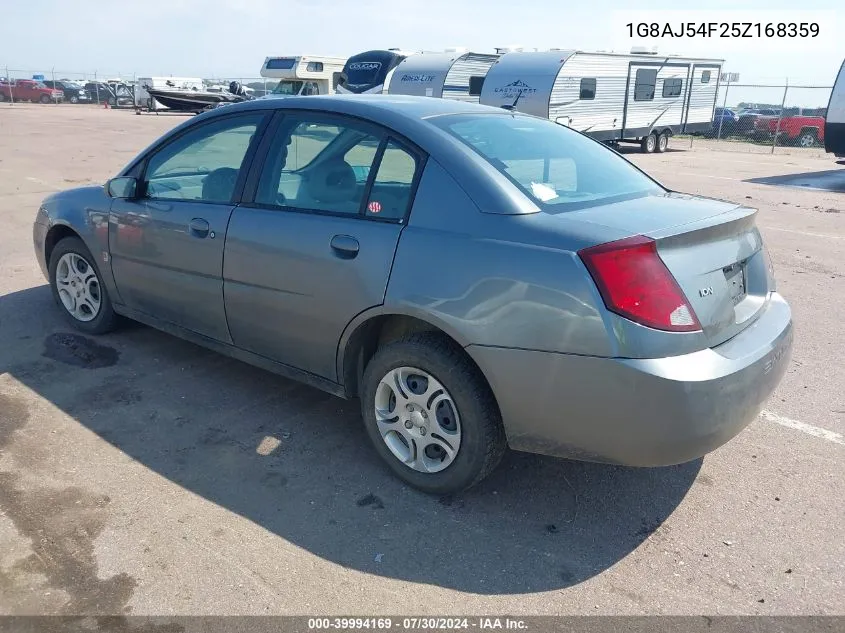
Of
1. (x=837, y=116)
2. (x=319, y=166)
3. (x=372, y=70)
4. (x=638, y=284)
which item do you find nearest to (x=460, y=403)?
(x=638, y=284)

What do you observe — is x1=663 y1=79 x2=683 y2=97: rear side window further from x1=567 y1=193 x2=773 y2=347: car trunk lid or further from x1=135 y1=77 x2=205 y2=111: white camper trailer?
x1=135 y1=77 x2=205 y2=111: white camper trailer

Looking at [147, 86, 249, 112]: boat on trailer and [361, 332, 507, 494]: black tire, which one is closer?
[361, 332, 507, 494]: black tire

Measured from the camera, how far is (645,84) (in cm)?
2239

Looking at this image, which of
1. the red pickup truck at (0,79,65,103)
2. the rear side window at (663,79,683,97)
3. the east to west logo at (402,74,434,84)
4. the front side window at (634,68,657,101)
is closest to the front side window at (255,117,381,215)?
the east to west logo at (402,74,434,84)

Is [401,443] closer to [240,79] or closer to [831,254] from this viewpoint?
[831,254]

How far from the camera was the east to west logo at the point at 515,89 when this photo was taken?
2026 centimetres

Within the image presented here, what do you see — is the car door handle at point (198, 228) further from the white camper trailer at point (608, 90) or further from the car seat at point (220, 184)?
the white camper trailer at point (608, 90)

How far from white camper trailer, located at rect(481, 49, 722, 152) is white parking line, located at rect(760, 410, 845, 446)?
16532 millimetres

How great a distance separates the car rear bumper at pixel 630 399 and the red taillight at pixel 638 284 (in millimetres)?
157

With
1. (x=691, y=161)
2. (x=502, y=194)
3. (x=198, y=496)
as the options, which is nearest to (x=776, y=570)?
(x=502, y=194)

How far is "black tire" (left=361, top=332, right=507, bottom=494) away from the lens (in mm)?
2912

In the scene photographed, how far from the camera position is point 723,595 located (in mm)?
2580

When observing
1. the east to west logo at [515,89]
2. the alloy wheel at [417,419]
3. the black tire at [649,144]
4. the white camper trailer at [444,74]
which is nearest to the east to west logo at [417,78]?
the white camper trailer at [444,74]

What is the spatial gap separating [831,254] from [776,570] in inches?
250
